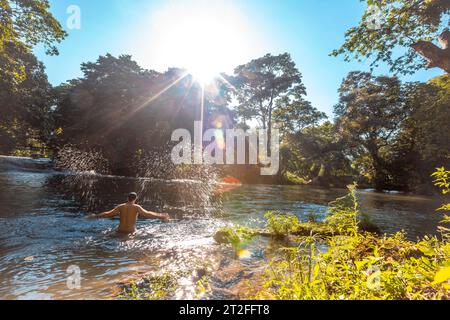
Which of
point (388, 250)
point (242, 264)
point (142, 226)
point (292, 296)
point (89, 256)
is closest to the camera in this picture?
point (292, 296)

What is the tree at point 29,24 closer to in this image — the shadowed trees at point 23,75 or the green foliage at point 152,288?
Result: the shadowed trees at point 23,75

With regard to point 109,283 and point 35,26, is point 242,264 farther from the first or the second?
point 35,26

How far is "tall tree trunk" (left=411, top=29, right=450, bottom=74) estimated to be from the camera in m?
6.69

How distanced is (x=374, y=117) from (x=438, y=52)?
1495 inches

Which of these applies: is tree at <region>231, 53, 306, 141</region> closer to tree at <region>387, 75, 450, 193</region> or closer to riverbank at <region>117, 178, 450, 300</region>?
tree at <region>387, 75, 450, 193</region>

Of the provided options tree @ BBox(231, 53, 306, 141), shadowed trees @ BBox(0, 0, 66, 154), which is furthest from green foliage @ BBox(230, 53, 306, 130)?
shadowed trees @ BBox(0, 0, 66, 154)

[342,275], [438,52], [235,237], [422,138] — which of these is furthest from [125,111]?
[422,138]

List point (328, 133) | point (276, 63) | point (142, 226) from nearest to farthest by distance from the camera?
1. point (142, 226)
2. point (276, 63)
3. point (328, 133)

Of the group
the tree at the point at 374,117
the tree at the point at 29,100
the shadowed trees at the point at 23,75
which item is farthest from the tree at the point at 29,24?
the tree at the point at 374,117

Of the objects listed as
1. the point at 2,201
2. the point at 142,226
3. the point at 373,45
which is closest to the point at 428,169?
the point at 373,45

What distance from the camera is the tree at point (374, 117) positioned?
1542 inches
